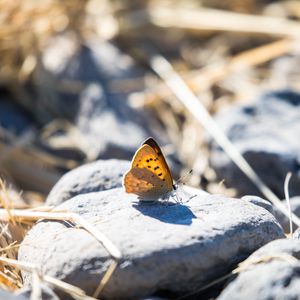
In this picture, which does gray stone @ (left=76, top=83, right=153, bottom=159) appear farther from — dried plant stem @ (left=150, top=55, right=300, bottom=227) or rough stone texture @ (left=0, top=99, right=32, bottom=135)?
rough stone texture @ (left=0, top=99, right=32, bottom=135)

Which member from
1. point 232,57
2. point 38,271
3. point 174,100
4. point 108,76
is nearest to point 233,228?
point 38,271

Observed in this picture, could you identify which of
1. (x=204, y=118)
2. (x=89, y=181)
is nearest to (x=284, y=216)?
(x=89, y=181)

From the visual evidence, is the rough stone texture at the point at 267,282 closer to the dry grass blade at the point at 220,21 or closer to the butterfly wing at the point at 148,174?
the butterfly wing at the point at 148,174

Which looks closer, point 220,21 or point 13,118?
point 13,118

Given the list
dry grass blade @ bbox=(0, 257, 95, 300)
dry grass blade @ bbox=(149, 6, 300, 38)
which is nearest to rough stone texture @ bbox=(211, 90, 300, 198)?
dry grass blade @ bbox=(149, 6, 300, 38)

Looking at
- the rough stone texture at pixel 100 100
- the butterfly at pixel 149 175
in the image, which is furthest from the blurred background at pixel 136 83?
the butterfly at pixel 149 175

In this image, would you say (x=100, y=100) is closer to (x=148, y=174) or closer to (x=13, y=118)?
(x=13, y=118)
